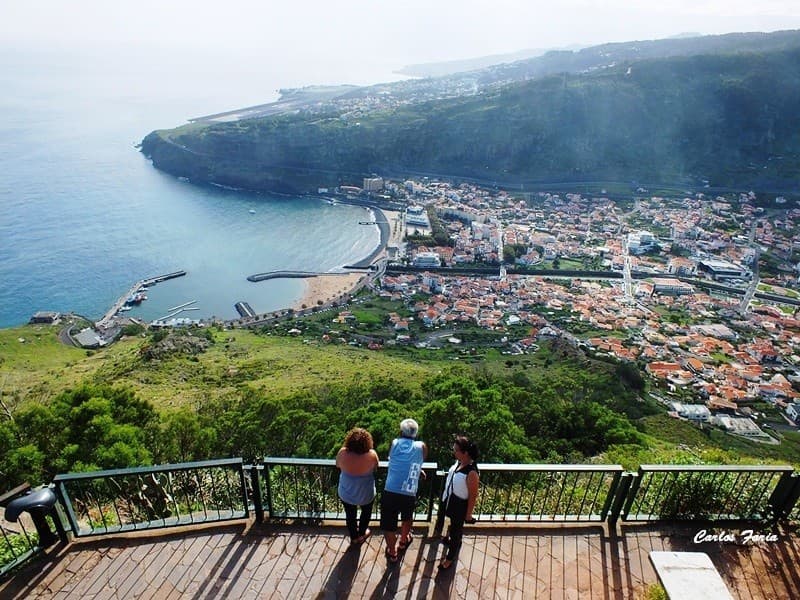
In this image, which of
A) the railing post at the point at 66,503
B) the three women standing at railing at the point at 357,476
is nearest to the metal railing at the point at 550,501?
the three women standing at railing at the point at 357,476

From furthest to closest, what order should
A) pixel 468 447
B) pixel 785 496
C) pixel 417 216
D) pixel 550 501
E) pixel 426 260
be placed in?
1. pixel 417 216
2. pixel 426 260
3. pixel 550 501
4. pixel 785 496
5. pixel 468 447

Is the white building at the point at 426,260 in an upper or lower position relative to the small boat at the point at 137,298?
lower

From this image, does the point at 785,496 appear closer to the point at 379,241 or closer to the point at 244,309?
the point at 244,309

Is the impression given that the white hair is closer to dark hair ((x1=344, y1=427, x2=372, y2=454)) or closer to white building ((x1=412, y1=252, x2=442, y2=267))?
dark hair ((x1=344, y1=427, x2=372, y2=454))

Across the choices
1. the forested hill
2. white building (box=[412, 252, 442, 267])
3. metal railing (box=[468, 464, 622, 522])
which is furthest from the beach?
metal railing (box=[468, 464, 622, 522])

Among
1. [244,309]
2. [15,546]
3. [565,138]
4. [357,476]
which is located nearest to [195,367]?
[244,309]

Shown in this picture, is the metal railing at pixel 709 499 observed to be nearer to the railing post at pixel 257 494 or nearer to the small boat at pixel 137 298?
the railing post at pixel 257 494

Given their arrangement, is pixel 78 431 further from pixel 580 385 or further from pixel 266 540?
pixel 580 385
